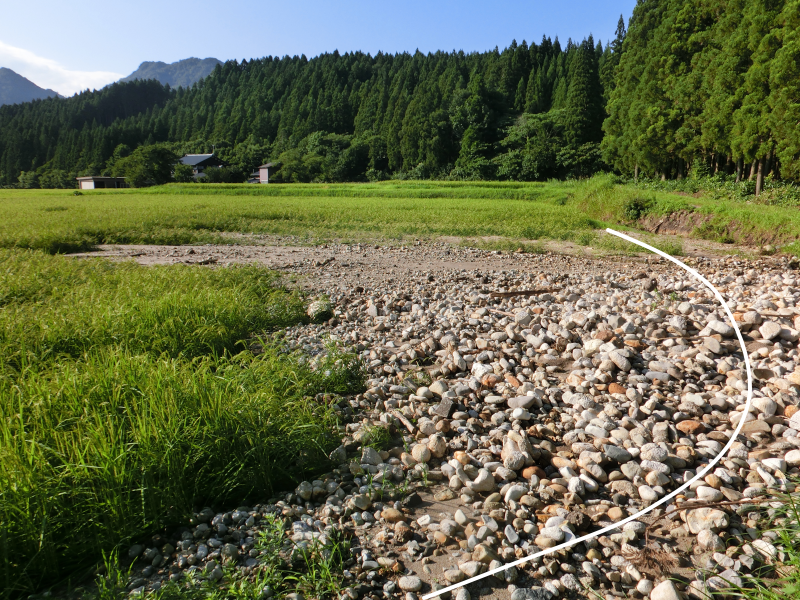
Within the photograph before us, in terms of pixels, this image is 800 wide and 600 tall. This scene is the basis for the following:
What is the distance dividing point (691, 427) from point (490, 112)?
243 feet

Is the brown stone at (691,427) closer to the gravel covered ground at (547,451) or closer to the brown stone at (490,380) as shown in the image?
the gravel covered ground at (547,451)

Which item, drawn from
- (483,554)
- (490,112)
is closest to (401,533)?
(483,554)

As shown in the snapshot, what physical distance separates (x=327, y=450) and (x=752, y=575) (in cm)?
253

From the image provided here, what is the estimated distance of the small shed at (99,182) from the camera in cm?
7788

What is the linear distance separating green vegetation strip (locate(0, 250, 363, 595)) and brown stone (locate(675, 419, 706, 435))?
259 cm

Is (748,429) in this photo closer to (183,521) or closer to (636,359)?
(636,359)

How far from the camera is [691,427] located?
372cm

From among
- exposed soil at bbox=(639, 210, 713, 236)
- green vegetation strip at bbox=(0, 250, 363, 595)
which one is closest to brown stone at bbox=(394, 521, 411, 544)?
green vegetation strip at bbox=(0, 250, 363, 595)

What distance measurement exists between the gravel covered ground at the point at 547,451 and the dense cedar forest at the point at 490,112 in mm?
17592

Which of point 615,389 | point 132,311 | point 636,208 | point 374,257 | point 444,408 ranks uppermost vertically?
point 636,208

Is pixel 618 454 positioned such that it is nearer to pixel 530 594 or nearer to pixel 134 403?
pixel 530 594

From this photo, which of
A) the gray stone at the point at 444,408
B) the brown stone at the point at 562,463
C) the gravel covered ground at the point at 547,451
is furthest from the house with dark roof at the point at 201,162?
the brown stone at the point at 562,463

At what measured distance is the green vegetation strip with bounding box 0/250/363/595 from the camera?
2.67 metres

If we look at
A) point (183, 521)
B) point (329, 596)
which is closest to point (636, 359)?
point (329, 596)
